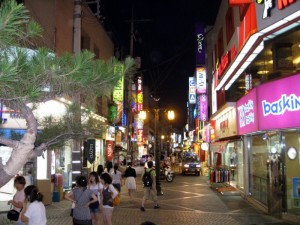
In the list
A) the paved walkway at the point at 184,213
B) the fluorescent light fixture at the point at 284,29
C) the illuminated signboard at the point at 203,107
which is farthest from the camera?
the illuminated signboard at the point at 203,107

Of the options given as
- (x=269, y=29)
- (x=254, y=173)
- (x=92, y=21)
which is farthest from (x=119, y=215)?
(x=92, y=21)

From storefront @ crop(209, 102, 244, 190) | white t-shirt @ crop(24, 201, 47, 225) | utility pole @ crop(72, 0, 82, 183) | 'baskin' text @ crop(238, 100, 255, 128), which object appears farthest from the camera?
storefront @ crop(209, 102, 244, 190)

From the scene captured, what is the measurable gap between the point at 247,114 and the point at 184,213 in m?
4.71

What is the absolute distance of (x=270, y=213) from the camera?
13.3m

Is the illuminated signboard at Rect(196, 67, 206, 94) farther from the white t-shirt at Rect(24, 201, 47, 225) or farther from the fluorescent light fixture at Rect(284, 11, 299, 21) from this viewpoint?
the white t-shirt at Rect(24, 201, 47, 225)

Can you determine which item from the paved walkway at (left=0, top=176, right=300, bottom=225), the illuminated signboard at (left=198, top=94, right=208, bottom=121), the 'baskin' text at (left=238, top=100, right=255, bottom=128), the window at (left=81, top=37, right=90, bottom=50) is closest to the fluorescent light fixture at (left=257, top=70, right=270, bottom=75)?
the 'baskin' text at (left=238, top=100, right=255, bottom=128)

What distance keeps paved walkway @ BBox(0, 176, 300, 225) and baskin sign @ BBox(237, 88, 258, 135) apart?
3060 millimetres

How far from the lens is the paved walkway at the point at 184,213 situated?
12.5 meters

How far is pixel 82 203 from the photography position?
802 centimetres

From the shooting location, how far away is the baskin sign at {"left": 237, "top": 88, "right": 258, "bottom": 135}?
14462mm

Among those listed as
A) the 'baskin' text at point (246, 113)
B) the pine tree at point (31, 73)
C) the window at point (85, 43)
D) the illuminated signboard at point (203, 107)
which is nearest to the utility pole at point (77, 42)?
the 'baskin' text at point (246, 113)

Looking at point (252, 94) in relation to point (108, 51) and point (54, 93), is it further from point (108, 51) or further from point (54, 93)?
point (108, 51)

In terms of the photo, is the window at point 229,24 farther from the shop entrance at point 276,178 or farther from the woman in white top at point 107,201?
the woman in white top at point 107,201

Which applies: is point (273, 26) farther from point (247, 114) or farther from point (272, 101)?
point (247, 114)
